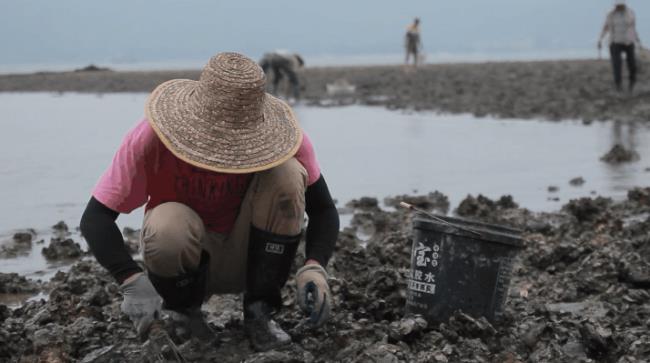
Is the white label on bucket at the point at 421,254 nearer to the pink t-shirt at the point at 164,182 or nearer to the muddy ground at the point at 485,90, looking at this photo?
the pink t-shirt at the point at 164,182

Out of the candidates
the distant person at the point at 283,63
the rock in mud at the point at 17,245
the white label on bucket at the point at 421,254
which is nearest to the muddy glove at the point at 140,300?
the white label on bucket at the point at 421,254

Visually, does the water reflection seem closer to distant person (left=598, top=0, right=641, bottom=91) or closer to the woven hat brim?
distant person (left=598, top=0, right=641, bottom=91)

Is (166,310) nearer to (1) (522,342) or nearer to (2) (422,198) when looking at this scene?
(1) (522,342)

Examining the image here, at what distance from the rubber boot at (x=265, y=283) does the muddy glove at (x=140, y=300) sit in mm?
441

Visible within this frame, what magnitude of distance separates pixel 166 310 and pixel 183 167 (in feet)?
2.00

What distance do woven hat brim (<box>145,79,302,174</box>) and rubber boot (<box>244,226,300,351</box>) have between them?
39 cm

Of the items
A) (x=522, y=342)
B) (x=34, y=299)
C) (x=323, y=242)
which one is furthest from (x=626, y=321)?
(x=34, y=299)

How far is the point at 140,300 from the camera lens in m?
3.55

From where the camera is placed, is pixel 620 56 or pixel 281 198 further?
pixel 620 56

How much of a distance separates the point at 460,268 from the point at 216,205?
962 millimetres

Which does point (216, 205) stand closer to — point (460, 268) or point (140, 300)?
point (140, 300)

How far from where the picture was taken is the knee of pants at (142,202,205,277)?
3.61m

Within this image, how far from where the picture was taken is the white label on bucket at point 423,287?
3.91 m

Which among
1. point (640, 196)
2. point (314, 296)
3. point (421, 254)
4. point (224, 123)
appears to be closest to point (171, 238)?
point (224, 123)
